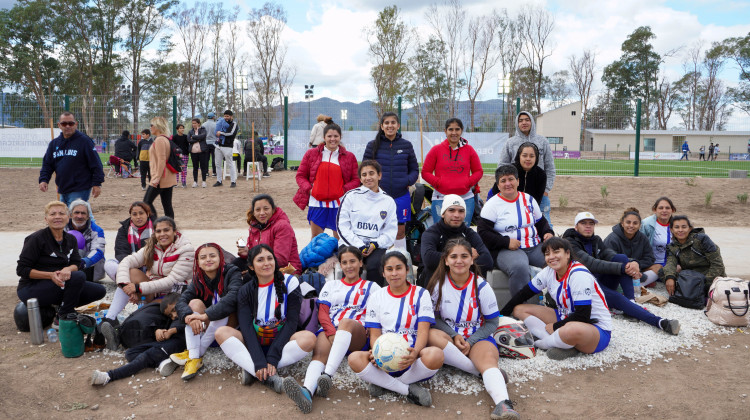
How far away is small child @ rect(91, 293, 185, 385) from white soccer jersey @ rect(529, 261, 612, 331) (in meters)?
2.96

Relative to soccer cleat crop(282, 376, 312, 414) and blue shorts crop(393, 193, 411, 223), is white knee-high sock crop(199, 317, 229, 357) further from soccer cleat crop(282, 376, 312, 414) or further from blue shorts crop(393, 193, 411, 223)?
blue shorts crop(393, 193, 411, 223)

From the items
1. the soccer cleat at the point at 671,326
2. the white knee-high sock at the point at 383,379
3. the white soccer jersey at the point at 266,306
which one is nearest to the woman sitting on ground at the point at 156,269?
the white soccer jersey at the point at 266,306

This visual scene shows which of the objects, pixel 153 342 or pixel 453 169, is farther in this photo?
pixel 453 169

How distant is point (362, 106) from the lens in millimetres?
17484

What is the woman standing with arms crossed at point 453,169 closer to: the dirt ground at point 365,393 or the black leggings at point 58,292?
the dirt ground at point 365,393

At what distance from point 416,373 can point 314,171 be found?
303 centimetres

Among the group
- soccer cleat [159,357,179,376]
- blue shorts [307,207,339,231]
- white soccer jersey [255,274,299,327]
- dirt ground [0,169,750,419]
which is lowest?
dirt ground [0,169,750,419]

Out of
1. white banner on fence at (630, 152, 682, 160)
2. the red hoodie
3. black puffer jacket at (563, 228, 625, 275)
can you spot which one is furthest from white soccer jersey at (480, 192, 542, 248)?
white banner on fence at (630, 152, 682, 160)

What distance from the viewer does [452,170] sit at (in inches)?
231

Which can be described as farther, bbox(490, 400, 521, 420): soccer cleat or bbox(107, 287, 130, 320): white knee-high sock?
bbox(107, 287, 130, 320): white knee-high sock

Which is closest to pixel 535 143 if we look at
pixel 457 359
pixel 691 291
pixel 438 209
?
pixel 438 209

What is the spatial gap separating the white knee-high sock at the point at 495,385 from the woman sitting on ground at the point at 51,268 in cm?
355

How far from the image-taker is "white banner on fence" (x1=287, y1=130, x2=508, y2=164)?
15500mm

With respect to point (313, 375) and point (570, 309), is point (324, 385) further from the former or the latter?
point (570, 309)
